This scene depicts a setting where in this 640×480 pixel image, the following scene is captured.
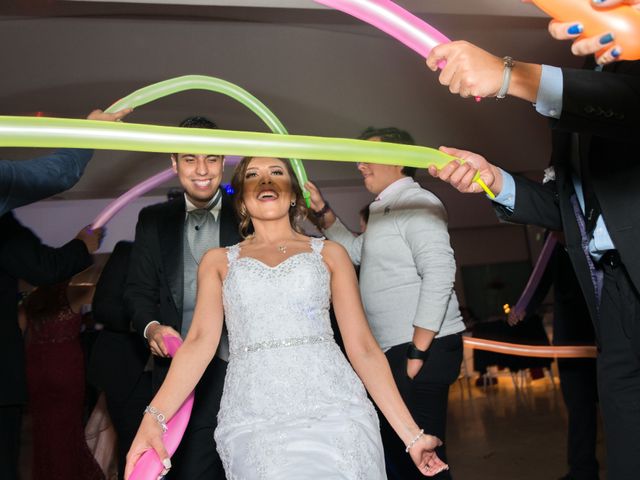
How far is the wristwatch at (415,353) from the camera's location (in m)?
3.07

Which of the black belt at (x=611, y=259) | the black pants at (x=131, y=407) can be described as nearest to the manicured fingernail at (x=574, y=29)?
the black belt at (x=611, y=259)

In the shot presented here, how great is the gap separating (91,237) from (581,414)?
9.53 feet

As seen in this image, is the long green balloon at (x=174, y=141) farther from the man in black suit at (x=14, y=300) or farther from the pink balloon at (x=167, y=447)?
the man in black suit at (x=14, y=300)

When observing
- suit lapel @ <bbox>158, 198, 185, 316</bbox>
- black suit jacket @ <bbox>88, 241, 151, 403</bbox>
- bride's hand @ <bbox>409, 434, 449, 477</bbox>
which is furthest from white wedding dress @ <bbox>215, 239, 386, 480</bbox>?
black suit jacket @ <bbox>88, 241, 151, 403</bbox>

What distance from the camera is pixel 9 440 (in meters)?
2.77

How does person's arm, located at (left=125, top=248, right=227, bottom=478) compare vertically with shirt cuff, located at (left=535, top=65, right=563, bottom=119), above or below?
below

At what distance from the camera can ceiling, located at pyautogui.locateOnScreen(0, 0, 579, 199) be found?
565 centimetres

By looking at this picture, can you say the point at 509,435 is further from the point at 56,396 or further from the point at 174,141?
the point at 174,141

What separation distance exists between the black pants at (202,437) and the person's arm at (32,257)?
0.90 m

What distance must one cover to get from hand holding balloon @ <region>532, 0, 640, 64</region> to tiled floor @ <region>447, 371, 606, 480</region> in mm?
3618

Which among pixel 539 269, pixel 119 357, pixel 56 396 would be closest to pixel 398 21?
pixel 119 357

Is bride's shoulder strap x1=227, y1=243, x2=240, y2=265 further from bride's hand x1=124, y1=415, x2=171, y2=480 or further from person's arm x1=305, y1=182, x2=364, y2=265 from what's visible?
person's arm x1=305, y1=182, x2=364, y2=265

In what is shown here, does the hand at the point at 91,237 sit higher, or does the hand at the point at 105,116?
the hand at the point at 105,116

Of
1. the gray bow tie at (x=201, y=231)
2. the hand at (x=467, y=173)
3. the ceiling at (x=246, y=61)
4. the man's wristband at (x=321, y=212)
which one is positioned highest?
the ceiling at (x=246, y=61)
